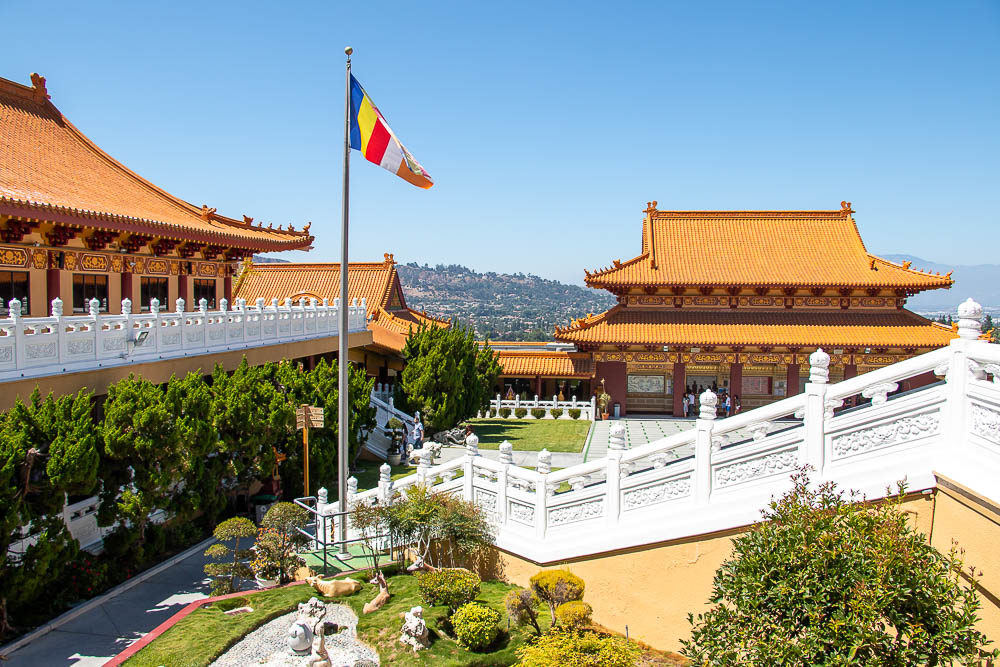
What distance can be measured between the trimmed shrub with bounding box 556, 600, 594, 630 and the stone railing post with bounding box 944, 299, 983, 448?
11.9 ft

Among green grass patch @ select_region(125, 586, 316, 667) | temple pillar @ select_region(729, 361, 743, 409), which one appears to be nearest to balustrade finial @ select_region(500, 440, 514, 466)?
green grass patch @ select_region(125, 586, 316, 667)

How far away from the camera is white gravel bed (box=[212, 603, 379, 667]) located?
23.6 ft

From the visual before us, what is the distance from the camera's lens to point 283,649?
294 inches

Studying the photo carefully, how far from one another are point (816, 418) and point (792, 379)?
22.0 metres

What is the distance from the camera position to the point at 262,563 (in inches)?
372

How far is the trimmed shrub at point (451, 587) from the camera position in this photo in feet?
25.4

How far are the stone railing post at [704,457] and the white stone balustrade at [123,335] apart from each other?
8898mm

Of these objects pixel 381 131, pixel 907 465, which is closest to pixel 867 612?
pixel 907 465

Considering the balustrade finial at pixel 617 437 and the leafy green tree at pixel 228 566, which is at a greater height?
the balustrade finial at pixel 617 437

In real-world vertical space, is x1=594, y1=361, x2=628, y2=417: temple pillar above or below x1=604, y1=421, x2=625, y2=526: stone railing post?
below

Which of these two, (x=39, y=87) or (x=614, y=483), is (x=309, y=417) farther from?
(x=39, y=87)

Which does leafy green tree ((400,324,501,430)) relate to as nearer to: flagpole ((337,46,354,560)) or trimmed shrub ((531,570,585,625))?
flagpole ((337,46,354,560))

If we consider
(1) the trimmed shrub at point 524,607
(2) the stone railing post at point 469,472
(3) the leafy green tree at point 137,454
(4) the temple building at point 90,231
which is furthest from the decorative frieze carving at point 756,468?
(4) the temple building at point 90,231

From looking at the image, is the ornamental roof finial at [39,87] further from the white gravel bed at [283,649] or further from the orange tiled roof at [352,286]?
the white gravel bed at [283,649]
